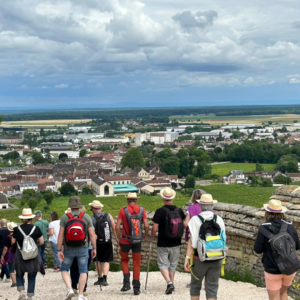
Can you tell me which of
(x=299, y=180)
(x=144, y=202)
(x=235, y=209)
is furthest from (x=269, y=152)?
(x=235, y=209)

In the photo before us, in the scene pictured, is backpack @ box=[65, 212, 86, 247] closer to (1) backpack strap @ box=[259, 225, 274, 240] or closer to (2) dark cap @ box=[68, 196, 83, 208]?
(2) dark cap @ box=[68, 196, 83, 208]

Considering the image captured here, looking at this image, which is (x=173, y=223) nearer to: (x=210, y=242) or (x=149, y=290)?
(x=149, y=290)

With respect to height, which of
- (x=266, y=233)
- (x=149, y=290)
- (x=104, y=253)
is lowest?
(x=149, y=290)

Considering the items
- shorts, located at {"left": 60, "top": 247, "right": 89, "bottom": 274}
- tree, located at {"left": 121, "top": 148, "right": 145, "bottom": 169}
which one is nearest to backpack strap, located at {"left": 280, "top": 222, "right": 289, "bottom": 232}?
shorts, located at {"left": 60, "top": 247, "right": 89, "bottom": 274}

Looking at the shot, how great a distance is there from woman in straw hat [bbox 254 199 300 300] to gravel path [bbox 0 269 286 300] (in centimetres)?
128

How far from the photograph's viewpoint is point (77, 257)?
648 cm

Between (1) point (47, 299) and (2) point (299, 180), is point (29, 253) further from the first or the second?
(2) point (299, 180)

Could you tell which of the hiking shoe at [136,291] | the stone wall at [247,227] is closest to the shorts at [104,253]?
the hiking shoe at [136,291]

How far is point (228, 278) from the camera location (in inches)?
300

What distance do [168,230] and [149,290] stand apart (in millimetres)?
974

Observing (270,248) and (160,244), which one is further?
(160,244)

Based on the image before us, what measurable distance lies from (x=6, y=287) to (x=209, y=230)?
4.07m

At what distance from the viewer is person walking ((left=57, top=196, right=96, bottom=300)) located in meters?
6.32

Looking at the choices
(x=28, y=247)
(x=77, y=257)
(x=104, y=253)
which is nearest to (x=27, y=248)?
(x=28, y=247)
